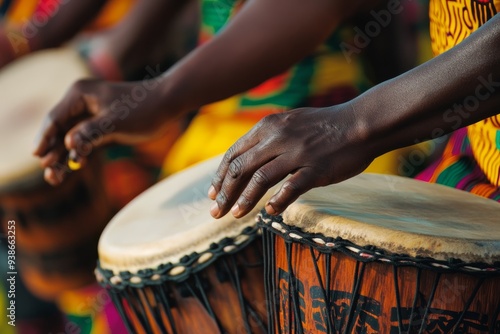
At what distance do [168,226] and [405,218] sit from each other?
1.19 feet

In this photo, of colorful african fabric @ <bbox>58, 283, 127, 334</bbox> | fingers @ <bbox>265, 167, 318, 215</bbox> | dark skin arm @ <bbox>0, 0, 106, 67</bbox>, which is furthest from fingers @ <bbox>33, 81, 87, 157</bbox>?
dark skin arm @ <bbox>0, 0, 106, 67</bbox>

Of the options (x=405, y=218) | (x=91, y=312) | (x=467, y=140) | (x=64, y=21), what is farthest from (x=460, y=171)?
(x=64, y=21)

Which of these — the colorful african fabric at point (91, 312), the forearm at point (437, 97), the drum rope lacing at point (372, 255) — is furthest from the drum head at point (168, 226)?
the colorful african fabric at point (91, 312)

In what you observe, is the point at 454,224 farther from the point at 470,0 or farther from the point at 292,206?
the point at 470,0

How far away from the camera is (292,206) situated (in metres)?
0.86

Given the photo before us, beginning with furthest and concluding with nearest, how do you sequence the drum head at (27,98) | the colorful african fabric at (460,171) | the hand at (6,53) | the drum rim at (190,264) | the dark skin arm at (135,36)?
the hand at (6,53) < the dark skin arm at (135,36) < the drum head at (27,98) < the colorful african fabric at (460,171) < the drum rim at (190,264)

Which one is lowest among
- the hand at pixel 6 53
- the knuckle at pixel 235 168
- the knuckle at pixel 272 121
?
the hand at pixel 6 53

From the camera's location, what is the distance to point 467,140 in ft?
3.91

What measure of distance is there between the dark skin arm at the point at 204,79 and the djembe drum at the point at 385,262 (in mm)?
434

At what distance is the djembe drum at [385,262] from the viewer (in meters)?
0.77

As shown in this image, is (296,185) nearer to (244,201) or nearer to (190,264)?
(244,201)

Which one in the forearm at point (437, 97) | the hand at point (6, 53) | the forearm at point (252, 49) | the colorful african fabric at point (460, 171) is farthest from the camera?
the hand at point (6, 53)

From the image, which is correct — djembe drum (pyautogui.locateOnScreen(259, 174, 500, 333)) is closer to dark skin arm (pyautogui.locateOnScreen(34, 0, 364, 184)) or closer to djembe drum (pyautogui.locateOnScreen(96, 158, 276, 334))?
djembe drum (pyautogui.locateOnScreen(96, 158, 276, 334))

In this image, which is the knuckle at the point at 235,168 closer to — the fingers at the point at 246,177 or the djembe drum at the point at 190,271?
the fingers at the point at 246,177
